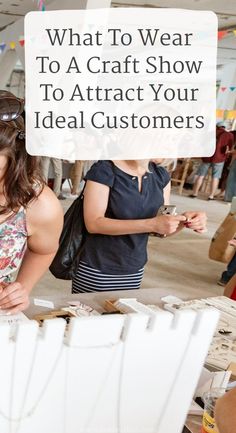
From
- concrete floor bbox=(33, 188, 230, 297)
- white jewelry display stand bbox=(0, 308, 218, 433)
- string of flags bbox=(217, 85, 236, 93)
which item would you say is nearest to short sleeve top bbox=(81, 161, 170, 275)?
white jewelry display stand bbox=(0, 308, 218, 433)

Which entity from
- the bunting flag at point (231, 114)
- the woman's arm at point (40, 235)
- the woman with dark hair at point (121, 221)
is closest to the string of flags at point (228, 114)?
the bunting flag at point (231, 114)

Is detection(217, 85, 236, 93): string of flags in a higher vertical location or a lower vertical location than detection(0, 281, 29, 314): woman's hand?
higher

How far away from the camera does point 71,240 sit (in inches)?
79.8

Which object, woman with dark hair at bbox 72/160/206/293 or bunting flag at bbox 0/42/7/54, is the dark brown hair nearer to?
woman with dark hair at bbox 72/160/206/293

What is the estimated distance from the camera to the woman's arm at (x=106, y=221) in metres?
1.88

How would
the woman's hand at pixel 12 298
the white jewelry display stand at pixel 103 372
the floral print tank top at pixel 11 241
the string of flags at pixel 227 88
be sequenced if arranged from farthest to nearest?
the string of flags at pixel 227 88 → the floral print tank top at pixel 11 241 → the woman's hand at pixel 12 298 → the white jewelry display stand at pixel 103 372

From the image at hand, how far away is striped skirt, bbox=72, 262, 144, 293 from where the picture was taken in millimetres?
1976

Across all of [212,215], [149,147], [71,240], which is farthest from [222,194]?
[149,147]

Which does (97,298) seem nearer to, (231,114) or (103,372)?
(103,372)

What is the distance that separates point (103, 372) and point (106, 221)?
3.54ft

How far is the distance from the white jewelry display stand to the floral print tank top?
0.70 metres

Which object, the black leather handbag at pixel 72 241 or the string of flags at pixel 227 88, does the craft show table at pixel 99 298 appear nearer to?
the black leather handbag at pixel 72 241

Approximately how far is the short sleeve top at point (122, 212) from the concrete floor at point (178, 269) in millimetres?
1846

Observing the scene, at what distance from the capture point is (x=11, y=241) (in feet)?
4.85
